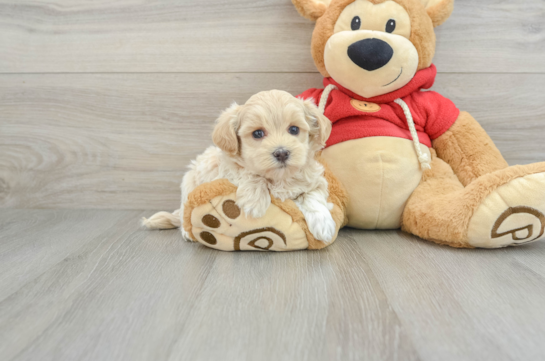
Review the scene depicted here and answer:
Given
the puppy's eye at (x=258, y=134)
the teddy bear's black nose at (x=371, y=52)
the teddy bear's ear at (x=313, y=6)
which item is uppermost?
the teddy bear's ear at (x=313, y=6)

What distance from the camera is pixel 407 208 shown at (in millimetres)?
1247

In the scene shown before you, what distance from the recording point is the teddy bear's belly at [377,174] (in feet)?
4.04

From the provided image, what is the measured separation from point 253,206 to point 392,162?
1.61ft

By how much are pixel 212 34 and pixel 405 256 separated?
1122mm

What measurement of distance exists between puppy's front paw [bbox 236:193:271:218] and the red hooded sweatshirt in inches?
15.2

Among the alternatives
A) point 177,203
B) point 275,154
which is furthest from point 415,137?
point 177,203

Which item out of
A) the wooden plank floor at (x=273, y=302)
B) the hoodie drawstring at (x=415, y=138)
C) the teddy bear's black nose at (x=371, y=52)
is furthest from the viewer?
the hoodie drawstring at (x=415, y=138)

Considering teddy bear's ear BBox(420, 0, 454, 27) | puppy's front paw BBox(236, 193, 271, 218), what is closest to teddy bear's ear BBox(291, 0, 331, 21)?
teddy bear's ear BBox(420, 0, 454, 27)

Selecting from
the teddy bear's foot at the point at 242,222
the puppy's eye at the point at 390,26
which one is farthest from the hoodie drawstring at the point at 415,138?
the teddy bear's foot at the point at 242,222

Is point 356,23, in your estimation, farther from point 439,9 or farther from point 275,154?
point 275,154

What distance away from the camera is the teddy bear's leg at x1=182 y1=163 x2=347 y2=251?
109cm

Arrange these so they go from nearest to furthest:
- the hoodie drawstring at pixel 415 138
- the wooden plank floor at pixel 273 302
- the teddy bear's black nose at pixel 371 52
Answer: the wooden plank floor at pixel 273 302 < the teddy bear's black nose at pixel 371 52 < the hoodie drawstring at pixel 415 138

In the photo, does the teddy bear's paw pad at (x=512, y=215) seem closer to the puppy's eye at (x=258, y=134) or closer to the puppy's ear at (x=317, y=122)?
the puppy's ear at (x=317, y=122)

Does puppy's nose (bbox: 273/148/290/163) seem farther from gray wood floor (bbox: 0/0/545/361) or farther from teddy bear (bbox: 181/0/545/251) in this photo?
gray wood floor (bbox: 0/0/545/361)
